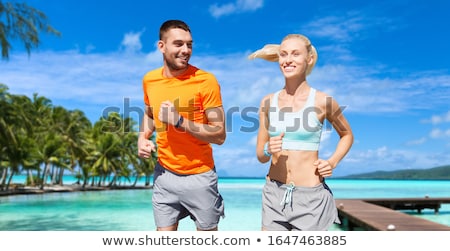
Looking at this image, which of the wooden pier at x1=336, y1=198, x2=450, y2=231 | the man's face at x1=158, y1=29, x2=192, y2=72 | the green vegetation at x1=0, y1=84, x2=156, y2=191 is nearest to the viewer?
the man's face at x1=158, y1=29, x2=192, y2=72

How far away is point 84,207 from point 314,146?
29.1 m

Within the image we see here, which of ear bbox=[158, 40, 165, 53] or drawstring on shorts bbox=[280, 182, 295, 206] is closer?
drawstring on shorts bbox=[280, 182, 295, 206]

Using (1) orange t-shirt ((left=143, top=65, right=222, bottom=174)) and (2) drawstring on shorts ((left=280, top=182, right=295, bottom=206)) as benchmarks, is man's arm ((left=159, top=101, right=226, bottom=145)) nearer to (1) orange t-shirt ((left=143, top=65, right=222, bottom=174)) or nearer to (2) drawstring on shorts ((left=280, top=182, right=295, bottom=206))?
(1) orange t-shirt ((left=143, top=65, right=222, bottom=174))

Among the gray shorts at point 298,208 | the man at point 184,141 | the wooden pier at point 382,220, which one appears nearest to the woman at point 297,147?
the gray shorts at point 298,208

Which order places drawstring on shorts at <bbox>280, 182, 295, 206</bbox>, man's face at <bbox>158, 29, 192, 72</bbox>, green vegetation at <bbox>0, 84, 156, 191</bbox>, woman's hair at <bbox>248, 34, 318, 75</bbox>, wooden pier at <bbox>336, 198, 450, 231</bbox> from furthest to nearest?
green vegetation at <bbox>0, 84, 156, 191</bbox> < wooden pier at <bbox>336, 198, 450, 231</bbox> < man's face at <bbox>158, 29, 192, 72</bbox> < woman's hair at <bbox>248, 34, 318, 75</bbox> < drawstring on shorts at <bbox>280, 182, 295, 206</bbox>

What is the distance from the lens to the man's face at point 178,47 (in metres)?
2.86

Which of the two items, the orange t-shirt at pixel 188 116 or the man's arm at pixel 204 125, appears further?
the orange t-shirt at pixel 188 116

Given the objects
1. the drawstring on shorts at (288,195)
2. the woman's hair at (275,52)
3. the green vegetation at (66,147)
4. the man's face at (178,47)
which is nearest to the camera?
the drawstring on shorts at (288,195)

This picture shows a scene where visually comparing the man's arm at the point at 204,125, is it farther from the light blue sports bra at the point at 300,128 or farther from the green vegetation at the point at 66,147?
the green vegetation at the point at 66,147

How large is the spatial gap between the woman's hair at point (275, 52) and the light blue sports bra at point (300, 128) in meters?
0.27

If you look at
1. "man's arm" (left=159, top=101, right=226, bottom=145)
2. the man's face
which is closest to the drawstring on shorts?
"man's arm" (left=159, top=101, right=226, bottom=145)

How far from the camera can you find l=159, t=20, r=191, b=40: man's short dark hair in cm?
289
